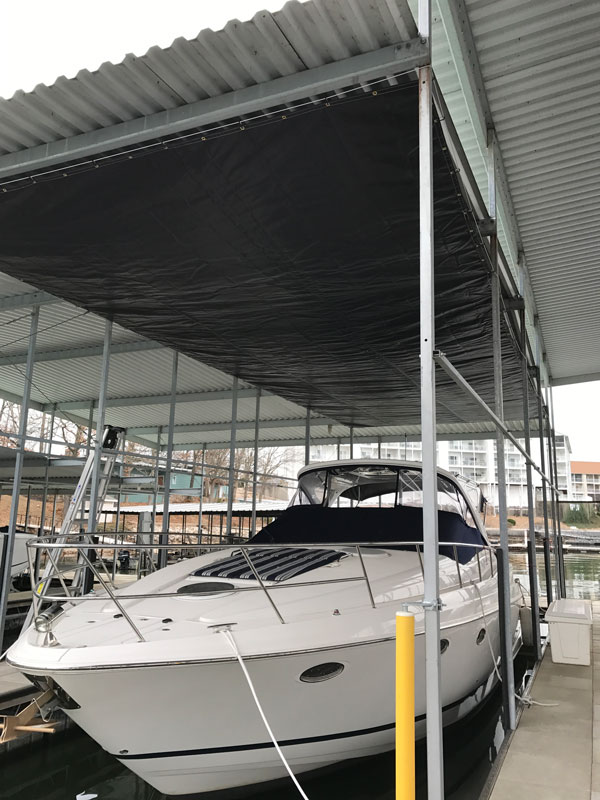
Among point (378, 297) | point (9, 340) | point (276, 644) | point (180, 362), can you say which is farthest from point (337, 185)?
point (9, 340)

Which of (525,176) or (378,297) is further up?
(525,176)

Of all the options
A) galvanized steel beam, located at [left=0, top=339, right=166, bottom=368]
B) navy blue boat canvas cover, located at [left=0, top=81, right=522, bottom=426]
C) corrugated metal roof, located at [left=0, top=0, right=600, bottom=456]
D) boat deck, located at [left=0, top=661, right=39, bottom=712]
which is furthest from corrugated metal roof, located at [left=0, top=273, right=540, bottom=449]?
boat deck, located at [left=0, top=661, right=39, bottom=712]

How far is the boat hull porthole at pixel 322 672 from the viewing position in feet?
11.8

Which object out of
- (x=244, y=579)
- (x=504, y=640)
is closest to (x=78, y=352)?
(x=244, y=579)

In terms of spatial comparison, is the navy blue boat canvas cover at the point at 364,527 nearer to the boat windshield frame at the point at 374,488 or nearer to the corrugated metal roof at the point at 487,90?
the boat windshield frame at the point at 374,488

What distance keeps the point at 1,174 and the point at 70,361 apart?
6987 millimetres

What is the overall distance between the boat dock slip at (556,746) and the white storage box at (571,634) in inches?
14.5

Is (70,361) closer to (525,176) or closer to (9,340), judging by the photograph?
(9,340)

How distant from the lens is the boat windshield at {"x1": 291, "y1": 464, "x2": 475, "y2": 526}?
6.23m

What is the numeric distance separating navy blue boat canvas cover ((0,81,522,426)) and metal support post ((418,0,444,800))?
1.17ft

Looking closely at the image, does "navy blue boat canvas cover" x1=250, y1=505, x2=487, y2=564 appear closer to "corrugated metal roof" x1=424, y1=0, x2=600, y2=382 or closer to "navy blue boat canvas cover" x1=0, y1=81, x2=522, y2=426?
"navy blue boat canvas cover" x1=0, y1=81, x2=522, y2=426

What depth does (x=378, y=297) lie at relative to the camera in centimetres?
598

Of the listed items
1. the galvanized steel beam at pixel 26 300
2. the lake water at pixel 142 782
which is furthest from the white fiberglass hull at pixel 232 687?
the galvanized steel beam at pixel 26 300

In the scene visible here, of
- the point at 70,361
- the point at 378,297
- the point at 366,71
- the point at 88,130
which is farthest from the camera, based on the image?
the point at 70,361
